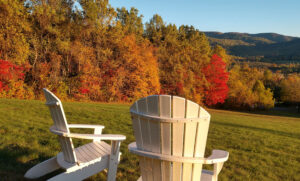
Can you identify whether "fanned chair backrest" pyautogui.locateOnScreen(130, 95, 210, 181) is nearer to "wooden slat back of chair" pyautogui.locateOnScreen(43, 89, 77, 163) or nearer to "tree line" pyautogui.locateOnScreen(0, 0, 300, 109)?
"wooden slat back of chair" pyautogui.locateOnScreen(43, 89, 77, 163)

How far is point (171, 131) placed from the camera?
194cm

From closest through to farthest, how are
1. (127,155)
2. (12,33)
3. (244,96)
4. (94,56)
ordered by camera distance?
(127,155) → (12,33) → (94,56) → (244,96)

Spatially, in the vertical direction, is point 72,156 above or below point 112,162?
above

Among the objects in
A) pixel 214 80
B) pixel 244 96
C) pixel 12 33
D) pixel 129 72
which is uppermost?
pixel 12 33

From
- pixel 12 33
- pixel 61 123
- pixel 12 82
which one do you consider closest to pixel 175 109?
pixel 61 123

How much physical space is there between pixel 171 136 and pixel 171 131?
1.7 inches

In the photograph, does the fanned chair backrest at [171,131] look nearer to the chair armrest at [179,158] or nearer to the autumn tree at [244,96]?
the chair armrest at [179,158]

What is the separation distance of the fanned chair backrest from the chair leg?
167 cm

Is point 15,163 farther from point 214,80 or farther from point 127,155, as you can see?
point 214,80

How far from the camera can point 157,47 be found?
102 ft

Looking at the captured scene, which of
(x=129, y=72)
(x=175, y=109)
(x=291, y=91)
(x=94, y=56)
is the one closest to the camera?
(x=175, y=109)

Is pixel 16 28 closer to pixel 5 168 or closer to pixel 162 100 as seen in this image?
pixel 5 168

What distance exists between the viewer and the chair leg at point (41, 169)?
3.09 m

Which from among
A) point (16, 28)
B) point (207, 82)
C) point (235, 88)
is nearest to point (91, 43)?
point (16, 28)
